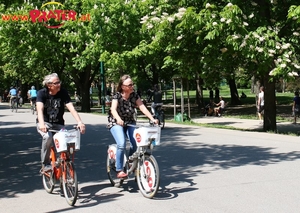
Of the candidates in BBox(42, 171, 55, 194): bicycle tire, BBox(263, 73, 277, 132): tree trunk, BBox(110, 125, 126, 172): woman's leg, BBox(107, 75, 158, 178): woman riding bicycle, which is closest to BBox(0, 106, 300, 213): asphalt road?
BBox(42, 171, 55, 194): bicycle tire

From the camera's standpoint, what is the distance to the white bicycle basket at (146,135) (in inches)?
265

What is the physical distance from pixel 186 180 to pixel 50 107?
2.54 m

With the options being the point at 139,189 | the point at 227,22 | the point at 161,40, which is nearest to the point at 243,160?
the point at 139,189

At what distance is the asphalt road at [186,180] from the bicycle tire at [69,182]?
0.42 ft

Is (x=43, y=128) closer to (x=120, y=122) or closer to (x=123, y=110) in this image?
(x=120, y=122)

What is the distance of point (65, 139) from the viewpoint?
6.48 metres

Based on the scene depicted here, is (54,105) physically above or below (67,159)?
above

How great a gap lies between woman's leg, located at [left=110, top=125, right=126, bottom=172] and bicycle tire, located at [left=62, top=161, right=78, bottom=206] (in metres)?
0.89

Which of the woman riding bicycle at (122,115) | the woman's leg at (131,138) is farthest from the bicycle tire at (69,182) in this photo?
the woman's leg at (131,138)

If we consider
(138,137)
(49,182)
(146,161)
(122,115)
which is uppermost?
(122,115)

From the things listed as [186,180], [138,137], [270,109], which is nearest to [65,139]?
[138,137]

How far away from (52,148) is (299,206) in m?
3.48

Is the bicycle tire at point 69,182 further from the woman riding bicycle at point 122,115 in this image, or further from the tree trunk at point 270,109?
the tree trunk at point 270,109

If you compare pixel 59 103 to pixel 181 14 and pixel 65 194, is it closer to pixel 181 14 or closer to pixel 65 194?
pixel 65 194
